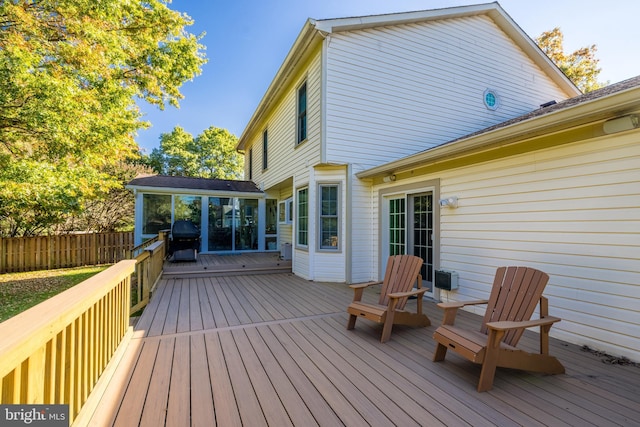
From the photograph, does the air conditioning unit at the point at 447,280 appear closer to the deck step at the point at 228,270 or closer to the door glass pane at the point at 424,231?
the door glass pane at the point at 424,231

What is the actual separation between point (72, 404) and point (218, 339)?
163 centimetres

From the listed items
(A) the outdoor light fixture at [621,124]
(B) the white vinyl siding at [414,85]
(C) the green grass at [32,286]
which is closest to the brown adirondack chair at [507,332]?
(A) the outdoor light fixture at [621,124]

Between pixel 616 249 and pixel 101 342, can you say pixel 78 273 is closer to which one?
pixel 101 342

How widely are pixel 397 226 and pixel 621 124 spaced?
3804 mm

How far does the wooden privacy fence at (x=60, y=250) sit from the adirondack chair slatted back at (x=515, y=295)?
9097mm

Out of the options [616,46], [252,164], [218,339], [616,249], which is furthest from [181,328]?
[616,46]

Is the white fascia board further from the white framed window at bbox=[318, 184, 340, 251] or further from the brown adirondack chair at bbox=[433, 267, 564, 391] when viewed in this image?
the brown adirondack chair at bbox=[433, 267, 564, 391]

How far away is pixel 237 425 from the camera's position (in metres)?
1.86

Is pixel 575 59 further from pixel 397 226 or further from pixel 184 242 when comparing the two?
pixel 184 242

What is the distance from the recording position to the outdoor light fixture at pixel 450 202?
15.5ft

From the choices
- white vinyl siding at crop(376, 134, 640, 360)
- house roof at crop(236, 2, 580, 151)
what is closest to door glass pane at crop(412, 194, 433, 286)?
white vinyl siding at crop(376, 134, 640, 360)

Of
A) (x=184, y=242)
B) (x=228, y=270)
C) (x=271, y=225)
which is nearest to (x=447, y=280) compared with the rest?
(x=228, y=270)

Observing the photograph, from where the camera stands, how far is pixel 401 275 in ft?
12.3

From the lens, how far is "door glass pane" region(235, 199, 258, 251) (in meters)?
10.3
